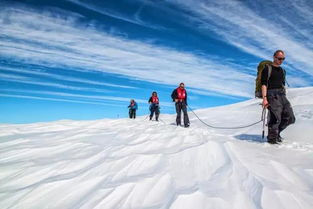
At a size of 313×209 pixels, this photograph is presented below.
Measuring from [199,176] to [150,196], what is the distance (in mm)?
775

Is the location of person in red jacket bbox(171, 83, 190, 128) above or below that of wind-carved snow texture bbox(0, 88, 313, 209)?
above

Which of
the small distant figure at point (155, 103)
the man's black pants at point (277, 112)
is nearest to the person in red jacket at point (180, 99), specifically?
the small distant figure at point (155, 103)

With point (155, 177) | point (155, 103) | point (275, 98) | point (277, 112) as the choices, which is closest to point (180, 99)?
point (155, 103)

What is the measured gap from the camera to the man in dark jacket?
196 inches

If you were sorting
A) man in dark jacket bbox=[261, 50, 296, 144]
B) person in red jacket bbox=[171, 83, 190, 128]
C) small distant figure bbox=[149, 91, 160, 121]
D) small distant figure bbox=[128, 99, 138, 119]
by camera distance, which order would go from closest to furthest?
man in dark jacket bbox=[261, 50, 296, 144] < person in red jacket bbox=[171, 83, 190, 128] < small distant figure bbox=[149, 91, 160, 121] < small distant figure bbox=[128, 99, 138, 119]

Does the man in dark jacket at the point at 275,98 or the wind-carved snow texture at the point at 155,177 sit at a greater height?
the man in dark jacket at the point at 275,98

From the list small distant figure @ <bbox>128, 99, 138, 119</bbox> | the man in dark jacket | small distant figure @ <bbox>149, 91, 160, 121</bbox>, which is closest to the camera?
the man in dark jacket

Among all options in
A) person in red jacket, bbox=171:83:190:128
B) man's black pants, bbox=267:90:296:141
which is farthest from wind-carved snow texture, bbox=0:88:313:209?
person in red jacket, bbox=171:83:190:128

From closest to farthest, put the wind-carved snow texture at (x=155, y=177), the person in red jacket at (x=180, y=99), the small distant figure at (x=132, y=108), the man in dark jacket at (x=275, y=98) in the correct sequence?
the wind-carved snow texture at (x=155, y=177)
the man in dark jacket at (x=275, y=98)
the person in red jacket at (x=180, y=99)
the small distant figure at (x=132, y=108)

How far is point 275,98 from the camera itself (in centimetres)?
504

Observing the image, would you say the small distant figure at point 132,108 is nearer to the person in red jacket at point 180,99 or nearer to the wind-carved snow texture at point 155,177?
the person in red jacket at point 180,99

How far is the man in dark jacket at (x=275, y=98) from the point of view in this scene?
497 centimetres

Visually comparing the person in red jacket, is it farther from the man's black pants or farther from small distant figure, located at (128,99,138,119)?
small distant figure, located at (128,99,138,119)

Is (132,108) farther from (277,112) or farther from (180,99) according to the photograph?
(277,112)
